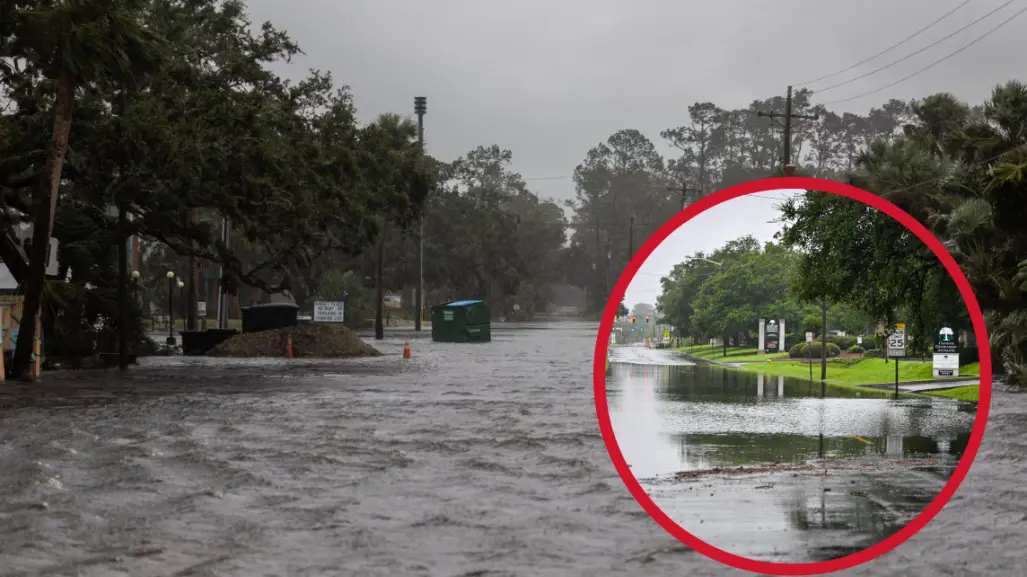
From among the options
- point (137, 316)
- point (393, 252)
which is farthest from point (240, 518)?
point (393, 252)

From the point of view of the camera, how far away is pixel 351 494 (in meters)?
10.6

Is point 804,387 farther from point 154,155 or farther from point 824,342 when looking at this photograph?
point 154,155

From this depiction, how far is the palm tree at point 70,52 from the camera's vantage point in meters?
21.4

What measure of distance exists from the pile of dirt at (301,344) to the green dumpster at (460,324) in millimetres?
15140

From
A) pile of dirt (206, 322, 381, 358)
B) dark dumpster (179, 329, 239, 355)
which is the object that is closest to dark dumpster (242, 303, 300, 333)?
pile of dirt (206, 322, 381, 358)

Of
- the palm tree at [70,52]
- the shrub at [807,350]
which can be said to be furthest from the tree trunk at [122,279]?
the shrub at [807,350]

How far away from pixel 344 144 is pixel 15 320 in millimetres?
11222

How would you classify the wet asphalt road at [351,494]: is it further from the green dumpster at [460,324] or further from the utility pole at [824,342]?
the green dumpster at [460,324]

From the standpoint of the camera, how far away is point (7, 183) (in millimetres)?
26172

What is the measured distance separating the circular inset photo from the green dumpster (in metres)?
52.3

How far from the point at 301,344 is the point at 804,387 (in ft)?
123

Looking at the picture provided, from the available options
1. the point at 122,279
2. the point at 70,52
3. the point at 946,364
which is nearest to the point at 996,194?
the point at 70,52

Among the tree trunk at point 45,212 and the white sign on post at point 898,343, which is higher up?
the tree trunk at point 45,212

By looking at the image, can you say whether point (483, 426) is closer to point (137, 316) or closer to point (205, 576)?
point (205, 576)
